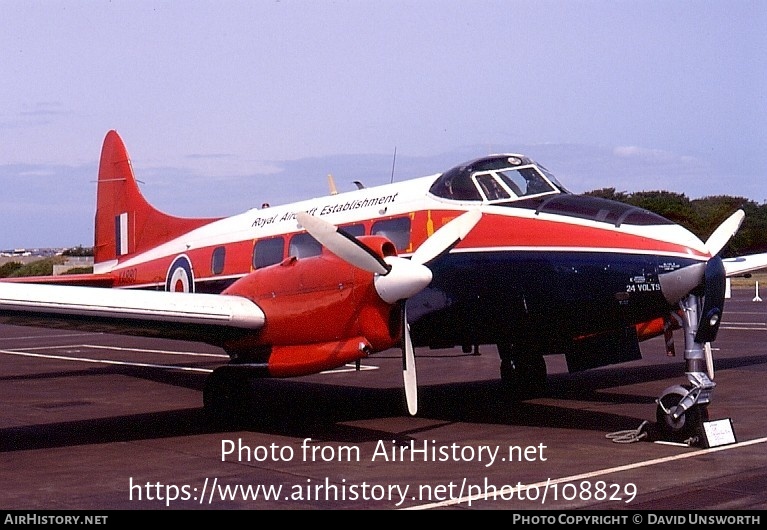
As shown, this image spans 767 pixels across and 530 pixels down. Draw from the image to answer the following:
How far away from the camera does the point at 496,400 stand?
1462 cm

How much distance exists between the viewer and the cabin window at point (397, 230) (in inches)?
500

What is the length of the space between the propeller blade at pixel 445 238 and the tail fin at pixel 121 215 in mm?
8419

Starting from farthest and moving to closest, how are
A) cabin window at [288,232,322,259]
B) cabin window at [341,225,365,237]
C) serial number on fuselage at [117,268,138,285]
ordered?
serial number on fuselage at [117,268,138,285] < cabin window at [288,232,322,259] < cabin window at [341,225,365,237]

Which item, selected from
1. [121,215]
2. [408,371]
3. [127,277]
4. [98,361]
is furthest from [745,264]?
[98,361]

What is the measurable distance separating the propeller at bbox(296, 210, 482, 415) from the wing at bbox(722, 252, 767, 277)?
313 inches

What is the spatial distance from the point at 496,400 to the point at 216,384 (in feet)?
14.8

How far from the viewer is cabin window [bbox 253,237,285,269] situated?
1462 cm

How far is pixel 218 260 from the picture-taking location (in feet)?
52.4

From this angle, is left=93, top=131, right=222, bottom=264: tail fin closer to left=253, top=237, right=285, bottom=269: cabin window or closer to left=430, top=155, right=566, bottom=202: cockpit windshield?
left=253, top=237, right=285, bottom=269: cabin window

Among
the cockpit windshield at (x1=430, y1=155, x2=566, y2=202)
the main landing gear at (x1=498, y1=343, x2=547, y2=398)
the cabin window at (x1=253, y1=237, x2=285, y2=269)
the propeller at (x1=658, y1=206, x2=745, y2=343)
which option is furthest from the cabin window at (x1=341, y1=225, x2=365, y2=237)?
the propeller at (x1=658, y1=206, x2=745, y2=343)

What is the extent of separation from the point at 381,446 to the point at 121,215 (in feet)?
36.8

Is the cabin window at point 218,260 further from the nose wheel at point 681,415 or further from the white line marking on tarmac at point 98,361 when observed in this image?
the nose wheel at point 681,415
